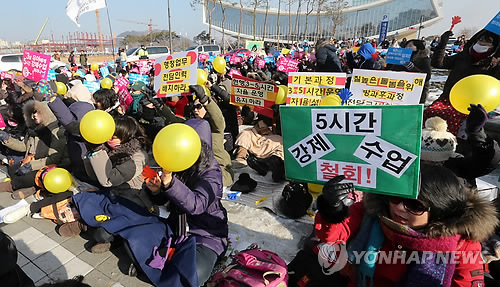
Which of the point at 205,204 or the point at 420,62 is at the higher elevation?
the point at 420,62

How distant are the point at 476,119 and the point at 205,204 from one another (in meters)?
2.08

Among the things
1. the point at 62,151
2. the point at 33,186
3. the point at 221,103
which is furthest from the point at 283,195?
the point at 33,186

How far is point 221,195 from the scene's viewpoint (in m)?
2.48

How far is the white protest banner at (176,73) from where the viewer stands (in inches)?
152

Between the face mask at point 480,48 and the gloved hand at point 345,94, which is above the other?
the face mask at point 480,48

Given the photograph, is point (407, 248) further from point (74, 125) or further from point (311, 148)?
point (74, 125)

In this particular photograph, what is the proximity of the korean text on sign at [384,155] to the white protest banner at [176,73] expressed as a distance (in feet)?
8.93

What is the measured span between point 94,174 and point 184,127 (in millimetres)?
1610

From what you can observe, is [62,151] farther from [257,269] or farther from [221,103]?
[257,269]

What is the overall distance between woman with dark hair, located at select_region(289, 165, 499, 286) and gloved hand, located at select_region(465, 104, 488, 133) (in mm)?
787

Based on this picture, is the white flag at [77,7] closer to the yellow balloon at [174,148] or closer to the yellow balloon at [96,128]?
the yellow balloon at [96,128]

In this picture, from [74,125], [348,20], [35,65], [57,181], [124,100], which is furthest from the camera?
[348,20]

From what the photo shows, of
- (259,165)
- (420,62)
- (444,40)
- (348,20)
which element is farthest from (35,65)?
(348,20)

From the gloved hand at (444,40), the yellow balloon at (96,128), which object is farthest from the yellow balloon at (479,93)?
the yellow balloon at (96,128)
